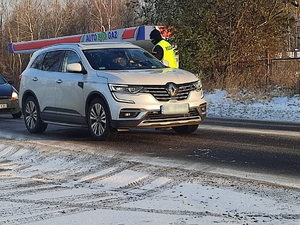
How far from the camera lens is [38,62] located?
1131cm

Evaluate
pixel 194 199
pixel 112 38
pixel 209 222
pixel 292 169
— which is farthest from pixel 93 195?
pixel 112 38

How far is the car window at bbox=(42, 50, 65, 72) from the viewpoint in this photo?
415 inches

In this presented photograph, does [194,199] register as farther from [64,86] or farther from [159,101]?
[64,86]

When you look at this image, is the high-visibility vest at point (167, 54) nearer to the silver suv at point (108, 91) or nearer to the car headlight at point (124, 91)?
the silver suv at point (108, 91)

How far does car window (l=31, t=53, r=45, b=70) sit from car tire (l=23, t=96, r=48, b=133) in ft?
2.13

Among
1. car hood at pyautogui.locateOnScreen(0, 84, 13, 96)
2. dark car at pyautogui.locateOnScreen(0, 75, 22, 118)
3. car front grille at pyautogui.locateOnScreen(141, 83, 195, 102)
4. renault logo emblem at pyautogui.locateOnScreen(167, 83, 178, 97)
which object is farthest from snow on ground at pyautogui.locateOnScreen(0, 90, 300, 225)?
car hood at pyautogui.locateOnScreen(0, 84, 13, 96)

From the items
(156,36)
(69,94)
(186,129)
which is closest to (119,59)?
(69,94)

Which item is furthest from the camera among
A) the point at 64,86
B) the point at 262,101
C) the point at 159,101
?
the point at 262,101

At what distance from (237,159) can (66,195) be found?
268 centimetres

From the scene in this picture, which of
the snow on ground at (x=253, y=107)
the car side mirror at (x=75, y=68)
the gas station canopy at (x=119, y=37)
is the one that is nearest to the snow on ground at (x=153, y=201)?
the car side mirror at (x=75, y=68)

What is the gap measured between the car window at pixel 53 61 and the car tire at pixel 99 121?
5.00ft

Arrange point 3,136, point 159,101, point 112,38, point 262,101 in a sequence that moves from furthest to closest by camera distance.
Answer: point 112,38 → point 262,101 → point 3,136 → point 159,101

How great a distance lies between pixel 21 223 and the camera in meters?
4.49

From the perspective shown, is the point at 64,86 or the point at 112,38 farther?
the point at 112,38
